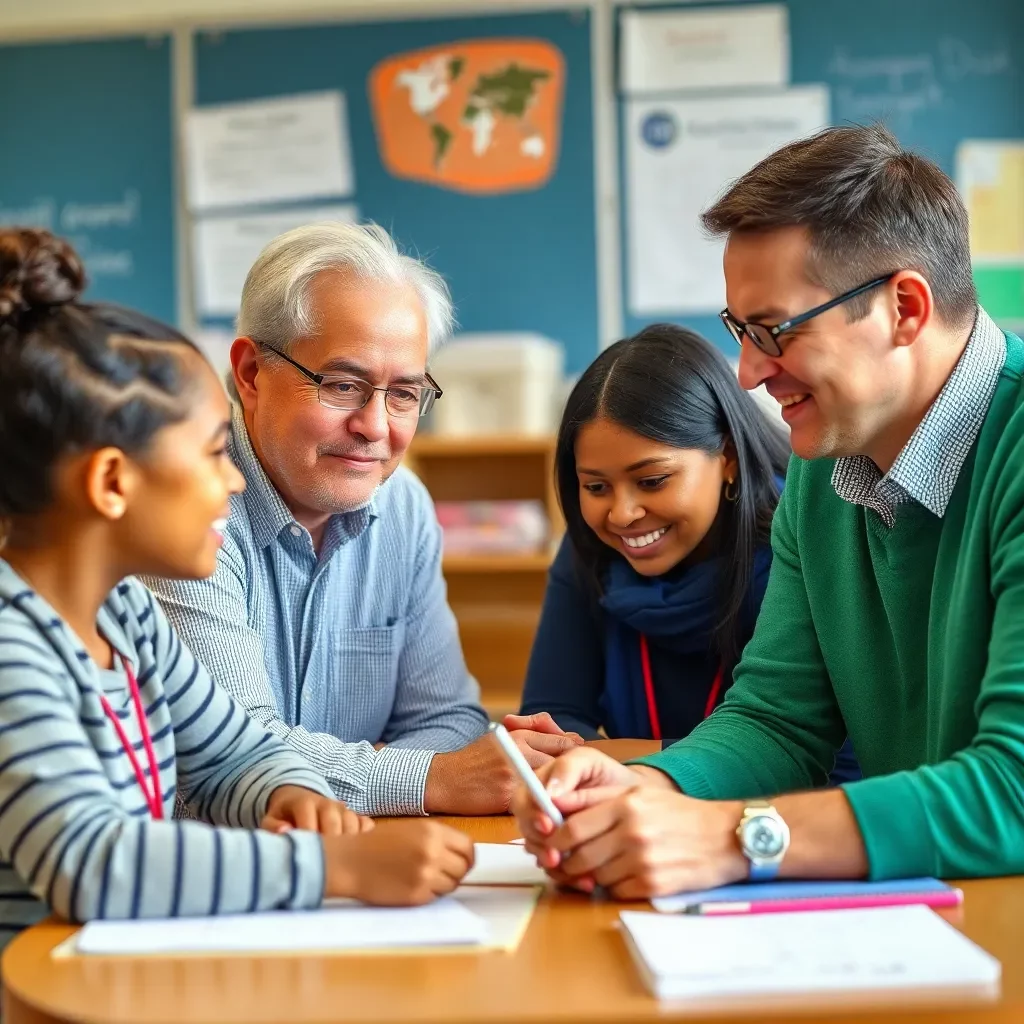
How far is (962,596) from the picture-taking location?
1264 millimetres

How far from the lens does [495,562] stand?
156 inches

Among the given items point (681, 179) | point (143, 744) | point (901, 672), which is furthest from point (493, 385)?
point (143, 744)

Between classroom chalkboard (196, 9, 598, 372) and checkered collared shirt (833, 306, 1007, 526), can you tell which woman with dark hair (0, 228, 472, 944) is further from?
classroom chalkboard (196, 9, 598, 372)

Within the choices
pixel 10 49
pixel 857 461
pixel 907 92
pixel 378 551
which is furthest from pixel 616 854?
pixel 10 49

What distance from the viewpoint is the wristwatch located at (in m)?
1.11

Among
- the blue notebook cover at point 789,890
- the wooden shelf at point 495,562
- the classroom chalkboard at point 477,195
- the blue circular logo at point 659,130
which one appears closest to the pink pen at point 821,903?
the blue notebook cover at point 789,890

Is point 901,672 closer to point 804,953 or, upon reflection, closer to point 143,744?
point 804,953

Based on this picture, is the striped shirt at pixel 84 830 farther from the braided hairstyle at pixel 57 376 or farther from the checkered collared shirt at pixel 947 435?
the checkered collared shirt at pixel 947 435

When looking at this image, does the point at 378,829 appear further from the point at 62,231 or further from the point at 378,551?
the point at 62,231

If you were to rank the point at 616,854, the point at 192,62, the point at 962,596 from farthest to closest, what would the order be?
the point at 192,62 < the point at 962,596 < the point at 616,854

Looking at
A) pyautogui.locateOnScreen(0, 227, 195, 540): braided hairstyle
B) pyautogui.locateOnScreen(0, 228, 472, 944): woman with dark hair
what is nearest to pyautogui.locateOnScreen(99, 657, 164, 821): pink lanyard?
pyautogui.locateOnScreen(0, 228, 472, 944): woman with dark hair

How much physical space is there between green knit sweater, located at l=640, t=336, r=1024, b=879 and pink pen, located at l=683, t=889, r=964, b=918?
6 cm

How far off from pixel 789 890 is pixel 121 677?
1.98ft

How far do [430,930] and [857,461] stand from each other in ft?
2.36
